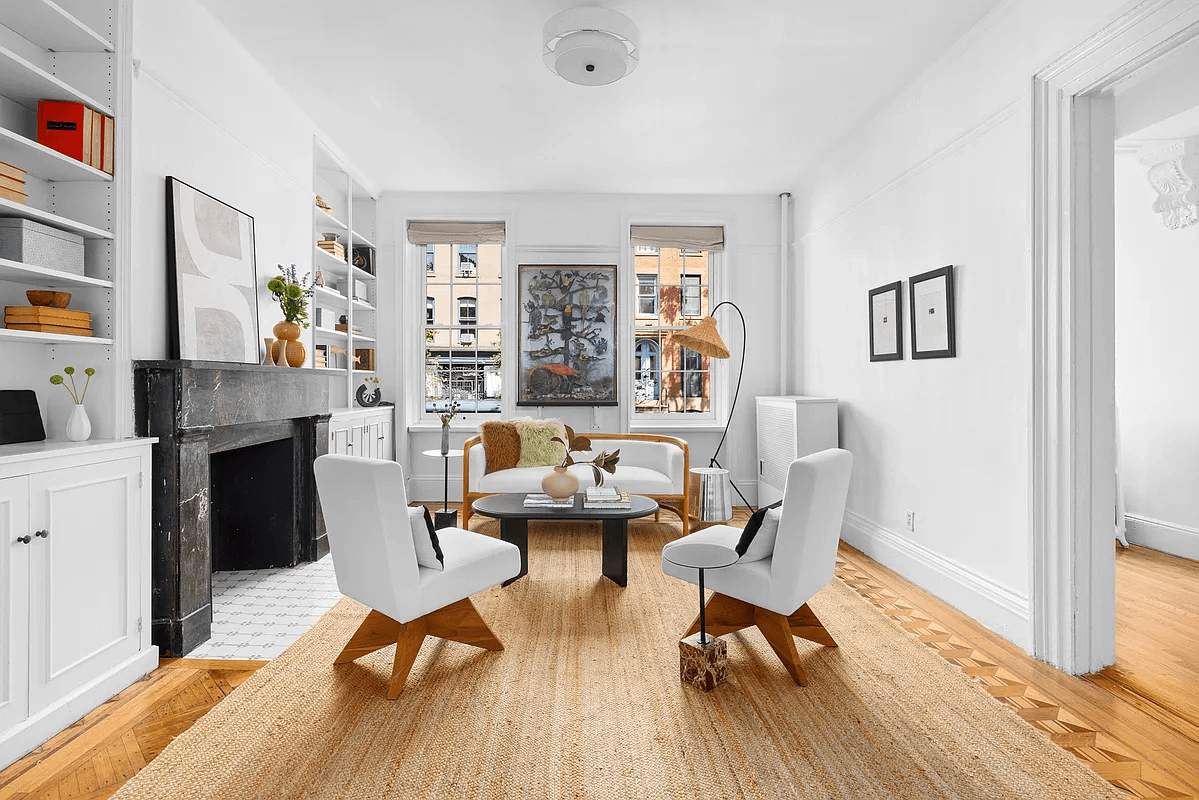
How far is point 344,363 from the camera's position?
5.56m

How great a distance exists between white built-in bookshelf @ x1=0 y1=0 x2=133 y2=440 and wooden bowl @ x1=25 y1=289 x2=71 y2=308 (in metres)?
0.05

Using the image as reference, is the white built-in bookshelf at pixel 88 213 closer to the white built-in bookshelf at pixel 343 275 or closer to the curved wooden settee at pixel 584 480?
the white built-in bookshelf at pixel 343 275

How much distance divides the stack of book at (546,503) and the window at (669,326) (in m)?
2.64

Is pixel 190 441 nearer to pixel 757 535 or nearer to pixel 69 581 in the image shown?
pixel 69 581

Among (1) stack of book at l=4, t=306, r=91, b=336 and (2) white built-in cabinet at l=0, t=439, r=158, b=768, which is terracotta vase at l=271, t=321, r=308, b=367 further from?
(1) stack of book at l=4, t=306, r=91, b=336

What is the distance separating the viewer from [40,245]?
89.0 inches

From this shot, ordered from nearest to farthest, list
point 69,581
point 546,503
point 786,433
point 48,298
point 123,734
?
point 123,734
point 69,581
point 48,298
point 546,503
point 786,433

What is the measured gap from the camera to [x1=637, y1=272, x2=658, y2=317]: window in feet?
20.8

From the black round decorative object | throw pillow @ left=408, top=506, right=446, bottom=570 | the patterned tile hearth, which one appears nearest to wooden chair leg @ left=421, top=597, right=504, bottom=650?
throw pillow @ left=408, top=506, right=446, bottom=570

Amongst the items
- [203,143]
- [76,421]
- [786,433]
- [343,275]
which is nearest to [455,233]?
[343,275]

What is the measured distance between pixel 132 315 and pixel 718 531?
8.57 feet

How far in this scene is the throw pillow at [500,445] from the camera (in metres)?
5.09

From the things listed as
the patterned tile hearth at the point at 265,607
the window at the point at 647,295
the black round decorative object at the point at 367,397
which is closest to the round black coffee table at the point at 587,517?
the patterned tile hearth at the point at 265,607

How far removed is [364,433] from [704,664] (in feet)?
12.2
